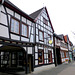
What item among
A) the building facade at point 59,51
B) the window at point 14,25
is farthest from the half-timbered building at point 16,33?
the building facade at point 59,51

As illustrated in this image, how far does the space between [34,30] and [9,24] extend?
14.0ft

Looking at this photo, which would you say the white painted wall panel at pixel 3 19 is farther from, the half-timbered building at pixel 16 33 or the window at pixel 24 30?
the window at pixel 24 30

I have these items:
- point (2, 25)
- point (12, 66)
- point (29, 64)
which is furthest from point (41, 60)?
point (2, 25)

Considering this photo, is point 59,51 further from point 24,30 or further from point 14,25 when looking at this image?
point 14,25

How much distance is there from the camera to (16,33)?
8.01 metres

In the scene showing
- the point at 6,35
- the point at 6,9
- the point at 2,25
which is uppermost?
the point at 6,9

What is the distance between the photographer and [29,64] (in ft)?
31.8

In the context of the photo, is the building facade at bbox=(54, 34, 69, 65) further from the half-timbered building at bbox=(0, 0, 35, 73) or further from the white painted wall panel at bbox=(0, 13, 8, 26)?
the white painted wall panel at bbox=(0, 13, 8, 26)

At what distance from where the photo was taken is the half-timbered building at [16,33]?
688 cm

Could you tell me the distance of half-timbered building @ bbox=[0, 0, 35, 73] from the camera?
6876 millimetres

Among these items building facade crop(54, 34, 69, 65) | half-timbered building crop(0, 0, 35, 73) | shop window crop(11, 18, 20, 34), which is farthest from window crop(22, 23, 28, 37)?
building facade crop(54, 34, 69, 65)

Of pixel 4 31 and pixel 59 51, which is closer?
pixel 4 31

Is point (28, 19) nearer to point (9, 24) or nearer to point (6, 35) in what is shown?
point (9, 24)

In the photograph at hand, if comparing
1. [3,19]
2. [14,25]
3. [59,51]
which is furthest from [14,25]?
[59,51]
